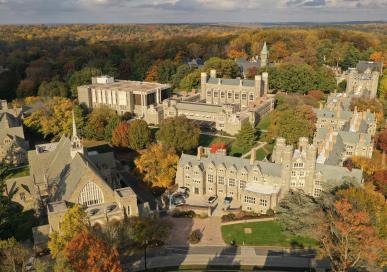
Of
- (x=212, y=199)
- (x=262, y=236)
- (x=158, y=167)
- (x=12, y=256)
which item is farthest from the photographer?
(x=158, y=167)

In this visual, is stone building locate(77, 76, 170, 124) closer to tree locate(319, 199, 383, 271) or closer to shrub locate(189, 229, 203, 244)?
shrub locate(189, 229, 203, 244)

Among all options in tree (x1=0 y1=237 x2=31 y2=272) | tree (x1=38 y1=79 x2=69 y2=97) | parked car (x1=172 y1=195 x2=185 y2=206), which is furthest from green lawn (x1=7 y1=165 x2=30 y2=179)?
tree (x1=38 y1=79 x2=69 y2=97)

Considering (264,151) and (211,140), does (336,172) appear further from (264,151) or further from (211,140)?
(211,140)

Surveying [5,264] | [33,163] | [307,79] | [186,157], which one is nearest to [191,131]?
[186,157]

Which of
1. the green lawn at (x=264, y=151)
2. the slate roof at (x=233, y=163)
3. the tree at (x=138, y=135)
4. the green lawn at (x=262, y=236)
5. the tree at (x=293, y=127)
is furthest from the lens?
the tree at (x=138, y=135)

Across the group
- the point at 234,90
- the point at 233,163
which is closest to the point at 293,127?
the point at 233,163

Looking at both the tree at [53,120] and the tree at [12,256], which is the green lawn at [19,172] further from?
the tree at [12,256]

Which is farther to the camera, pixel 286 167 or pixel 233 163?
pixel 233 163

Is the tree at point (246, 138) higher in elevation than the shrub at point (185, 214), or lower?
higher

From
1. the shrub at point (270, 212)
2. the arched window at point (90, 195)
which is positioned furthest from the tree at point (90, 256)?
the shrub at point (270, 212)
